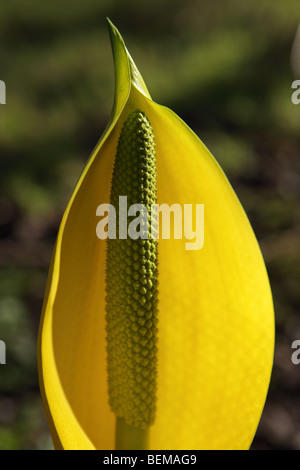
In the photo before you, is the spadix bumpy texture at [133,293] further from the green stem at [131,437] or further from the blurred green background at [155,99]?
the blurred green background at [155,99]

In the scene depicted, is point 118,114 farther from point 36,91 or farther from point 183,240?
point 36,91

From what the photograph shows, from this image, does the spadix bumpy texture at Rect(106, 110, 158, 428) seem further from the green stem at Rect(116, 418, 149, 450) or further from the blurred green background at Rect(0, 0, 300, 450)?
the blurred green background at Rect(0, 0, 300, 450)

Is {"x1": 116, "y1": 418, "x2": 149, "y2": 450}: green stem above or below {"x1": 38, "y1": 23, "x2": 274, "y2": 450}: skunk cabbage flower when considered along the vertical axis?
below

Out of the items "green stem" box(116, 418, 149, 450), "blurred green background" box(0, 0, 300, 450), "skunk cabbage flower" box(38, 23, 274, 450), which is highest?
"blurred green background" box(0, 0, 300, 450)

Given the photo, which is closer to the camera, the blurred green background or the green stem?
the green stem

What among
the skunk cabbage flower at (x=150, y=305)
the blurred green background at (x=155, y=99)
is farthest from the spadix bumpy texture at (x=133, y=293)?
the blurred green background at (x=155, y=99)

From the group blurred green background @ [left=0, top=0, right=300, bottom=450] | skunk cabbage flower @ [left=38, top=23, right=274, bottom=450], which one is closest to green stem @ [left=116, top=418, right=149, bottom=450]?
skunk cabbage flower @ [left=38, top=23, right=274, bottom=450]

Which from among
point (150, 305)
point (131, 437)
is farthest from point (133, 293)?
point (131, 437)
